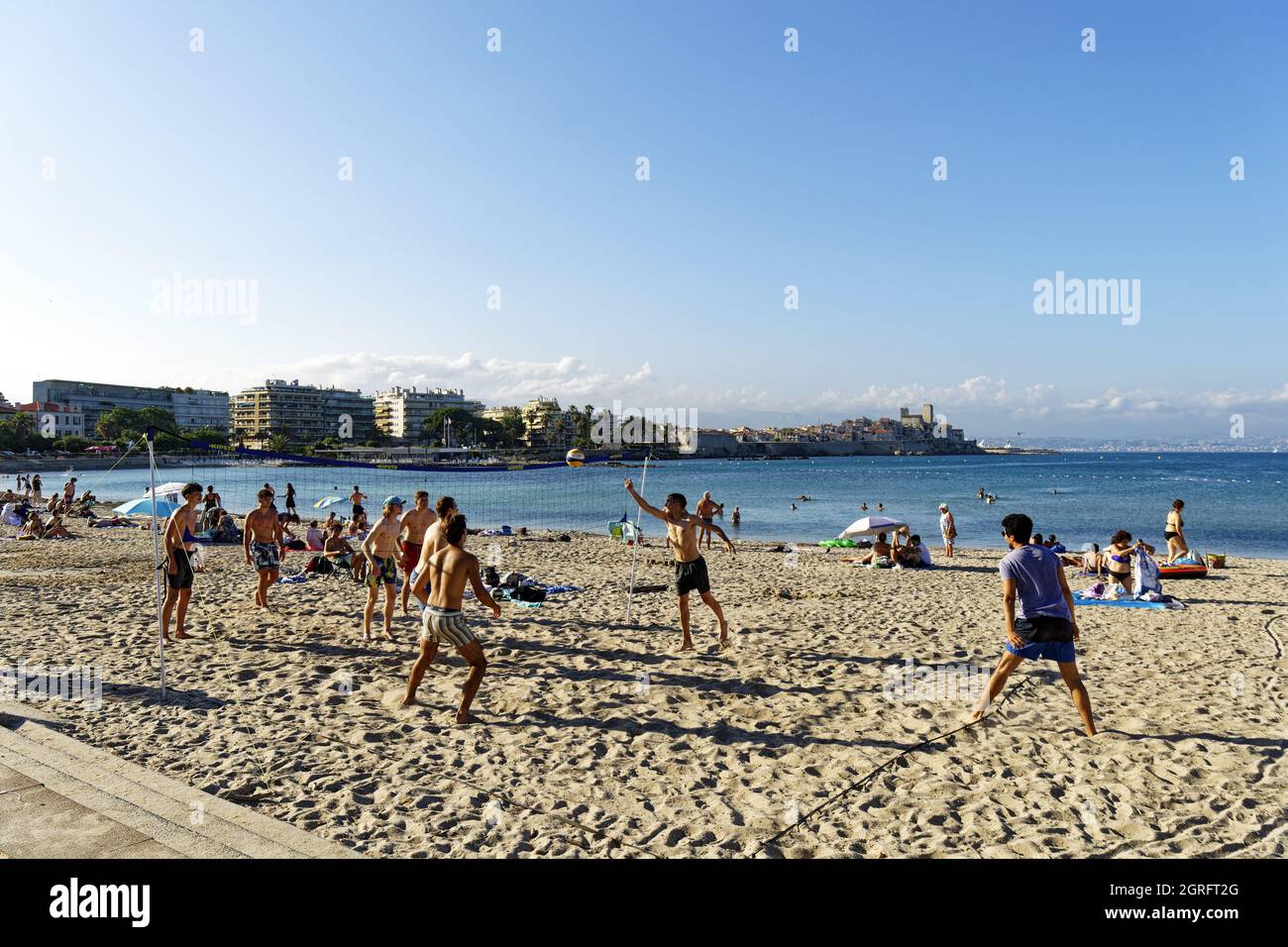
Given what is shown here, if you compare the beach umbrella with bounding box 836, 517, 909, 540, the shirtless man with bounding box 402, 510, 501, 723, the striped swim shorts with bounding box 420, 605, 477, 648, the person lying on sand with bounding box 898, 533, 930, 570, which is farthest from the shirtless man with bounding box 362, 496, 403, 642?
the beach umbrella with bounding box 836, 517, 909, 540

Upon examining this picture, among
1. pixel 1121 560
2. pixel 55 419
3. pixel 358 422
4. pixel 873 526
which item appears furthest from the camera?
pixel 358 422

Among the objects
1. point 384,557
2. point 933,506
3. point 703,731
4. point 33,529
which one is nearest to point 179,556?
point 384,557

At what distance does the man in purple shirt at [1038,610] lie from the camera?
16.9 feet

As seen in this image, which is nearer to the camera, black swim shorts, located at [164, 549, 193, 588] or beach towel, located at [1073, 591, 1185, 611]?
black swim shorts, located at [164, 549, 193, 588]

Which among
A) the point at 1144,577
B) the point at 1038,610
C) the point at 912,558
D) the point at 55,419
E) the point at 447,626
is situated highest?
the point at 55,419

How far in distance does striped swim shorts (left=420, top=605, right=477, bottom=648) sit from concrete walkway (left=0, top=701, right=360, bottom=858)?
5.67ft

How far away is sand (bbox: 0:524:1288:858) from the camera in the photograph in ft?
13.2

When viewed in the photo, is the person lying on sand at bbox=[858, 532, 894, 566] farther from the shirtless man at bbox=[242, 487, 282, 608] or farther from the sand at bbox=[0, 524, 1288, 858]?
the shirtless man at bbox=[242, 487, 282, 608]

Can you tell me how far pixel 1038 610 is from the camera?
204 inches

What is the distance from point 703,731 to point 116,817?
356 centimetres

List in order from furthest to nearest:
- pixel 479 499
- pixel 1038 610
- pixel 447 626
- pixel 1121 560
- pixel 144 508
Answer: pixel 479 499, pixel 144 508, pixel 1121 560, pixel 447 626, pixel 1038 610

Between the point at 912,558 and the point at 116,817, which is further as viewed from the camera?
the point at 912,558

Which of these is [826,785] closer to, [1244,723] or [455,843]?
[455,843]

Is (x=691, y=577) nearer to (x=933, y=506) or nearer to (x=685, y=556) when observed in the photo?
(x=685, y=556)
